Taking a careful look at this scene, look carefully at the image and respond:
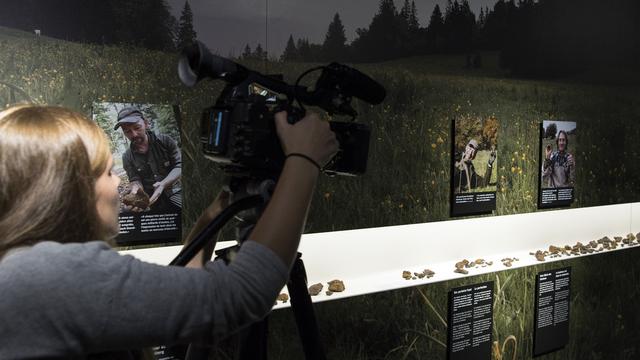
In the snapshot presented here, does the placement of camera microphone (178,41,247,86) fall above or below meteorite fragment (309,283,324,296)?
above

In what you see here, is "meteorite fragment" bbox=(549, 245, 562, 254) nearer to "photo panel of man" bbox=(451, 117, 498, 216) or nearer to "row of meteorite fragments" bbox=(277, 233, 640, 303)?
"row of meteorite fragments" bbox=(277, 233, 640, 303)

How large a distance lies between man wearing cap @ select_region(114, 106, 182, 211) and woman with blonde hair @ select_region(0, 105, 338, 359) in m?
0.93

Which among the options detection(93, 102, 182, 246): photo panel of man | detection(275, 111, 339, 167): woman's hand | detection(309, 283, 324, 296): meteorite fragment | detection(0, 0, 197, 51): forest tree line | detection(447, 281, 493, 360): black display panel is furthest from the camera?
detection(447, 281, 493, 360): black display panel

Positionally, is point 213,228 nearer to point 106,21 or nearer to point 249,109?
point 249,109

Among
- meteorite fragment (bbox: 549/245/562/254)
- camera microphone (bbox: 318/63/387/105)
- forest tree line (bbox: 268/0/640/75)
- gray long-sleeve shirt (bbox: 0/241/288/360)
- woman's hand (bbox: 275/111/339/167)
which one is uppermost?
forest tree line (bbox: 268/0/640/75)

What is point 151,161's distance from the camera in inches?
74.7

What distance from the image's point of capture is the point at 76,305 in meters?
0.79

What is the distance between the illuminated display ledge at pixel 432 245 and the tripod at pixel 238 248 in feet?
2.45

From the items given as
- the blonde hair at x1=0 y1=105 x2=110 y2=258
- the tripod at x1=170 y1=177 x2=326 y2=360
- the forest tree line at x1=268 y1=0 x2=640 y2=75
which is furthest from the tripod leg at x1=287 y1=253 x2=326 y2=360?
the forest tree line at x1=268 y1=0 x2=640 y2=75

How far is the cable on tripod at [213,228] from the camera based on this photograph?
1.15m

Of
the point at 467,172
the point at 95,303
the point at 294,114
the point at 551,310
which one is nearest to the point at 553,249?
the point at 551,310

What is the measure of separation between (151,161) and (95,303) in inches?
45.3

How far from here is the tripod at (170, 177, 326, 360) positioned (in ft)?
3.80

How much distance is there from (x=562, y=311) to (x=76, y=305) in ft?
10.1
